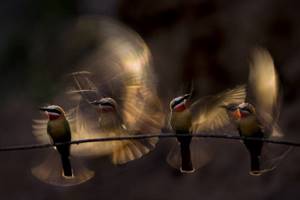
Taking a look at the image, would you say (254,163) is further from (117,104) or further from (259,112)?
(117,104)

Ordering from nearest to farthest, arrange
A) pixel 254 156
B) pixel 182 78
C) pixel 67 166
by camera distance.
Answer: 1. pixel 254 156
2. pixel 67 166
3. pixel 182 78

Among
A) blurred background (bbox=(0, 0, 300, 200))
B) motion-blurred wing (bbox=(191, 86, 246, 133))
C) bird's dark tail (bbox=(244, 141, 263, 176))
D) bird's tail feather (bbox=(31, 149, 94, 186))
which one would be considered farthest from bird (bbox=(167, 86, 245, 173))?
blurred background (bbox=(0, 0, 300, 200))

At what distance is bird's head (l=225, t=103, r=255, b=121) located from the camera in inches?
110

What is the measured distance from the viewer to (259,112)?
288 cm

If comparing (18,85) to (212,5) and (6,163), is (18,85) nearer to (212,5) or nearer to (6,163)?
(6,163)

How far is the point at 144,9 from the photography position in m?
7.78

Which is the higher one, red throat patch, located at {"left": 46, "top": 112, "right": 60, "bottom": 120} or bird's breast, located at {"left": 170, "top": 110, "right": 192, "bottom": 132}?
red throat patch, located at {"left": 46, "top": 112, "right": 60, "bottom": 120}

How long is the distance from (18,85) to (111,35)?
591 cm

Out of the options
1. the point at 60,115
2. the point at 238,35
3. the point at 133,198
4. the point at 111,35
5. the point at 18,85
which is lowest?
the point at 133,198

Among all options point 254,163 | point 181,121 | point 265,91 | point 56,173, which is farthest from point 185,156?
point 56,173

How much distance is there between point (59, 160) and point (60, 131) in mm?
110

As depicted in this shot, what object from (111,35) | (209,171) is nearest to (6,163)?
(209,171)

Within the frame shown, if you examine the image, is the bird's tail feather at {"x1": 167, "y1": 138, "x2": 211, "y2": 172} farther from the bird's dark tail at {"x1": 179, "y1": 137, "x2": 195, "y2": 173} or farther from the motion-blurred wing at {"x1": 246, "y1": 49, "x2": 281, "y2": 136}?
the motion-blurred wing at {"x1": 246, "y1": 49, "x2": 281, "y2": 136}

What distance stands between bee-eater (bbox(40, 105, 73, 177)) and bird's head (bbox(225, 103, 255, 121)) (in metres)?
0.52
